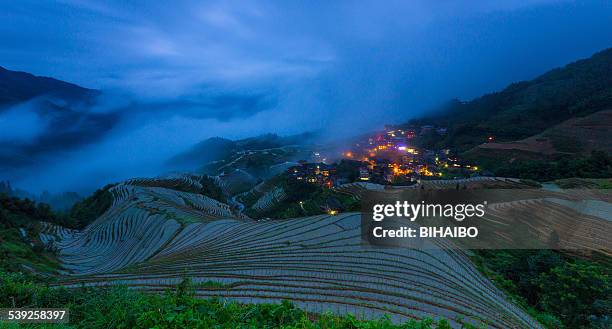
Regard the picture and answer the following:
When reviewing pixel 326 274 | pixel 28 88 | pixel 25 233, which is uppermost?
pixel 28 88

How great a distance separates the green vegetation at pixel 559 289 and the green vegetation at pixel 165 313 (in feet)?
21.0

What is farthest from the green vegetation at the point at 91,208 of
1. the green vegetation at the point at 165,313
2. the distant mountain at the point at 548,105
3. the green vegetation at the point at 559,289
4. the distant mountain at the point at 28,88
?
the distant mountain at the point at 28,88

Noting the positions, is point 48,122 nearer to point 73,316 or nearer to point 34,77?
point 34,77

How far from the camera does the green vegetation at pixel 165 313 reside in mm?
3123

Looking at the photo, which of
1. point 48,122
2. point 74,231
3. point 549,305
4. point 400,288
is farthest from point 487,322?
point 48,122

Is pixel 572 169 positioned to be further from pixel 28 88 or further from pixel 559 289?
pixel 28 88

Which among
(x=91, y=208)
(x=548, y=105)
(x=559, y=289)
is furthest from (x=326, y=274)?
(x=548, y=105)

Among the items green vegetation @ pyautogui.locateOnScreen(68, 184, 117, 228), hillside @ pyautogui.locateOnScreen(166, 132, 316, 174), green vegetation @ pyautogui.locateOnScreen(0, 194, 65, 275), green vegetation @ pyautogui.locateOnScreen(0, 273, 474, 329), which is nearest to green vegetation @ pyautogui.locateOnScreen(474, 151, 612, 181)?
green vegetation @ pyautogui.locateOnScreen(0, 273, 474, 329)

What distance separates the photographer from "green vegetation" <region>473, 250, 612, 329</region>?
6.85 metres

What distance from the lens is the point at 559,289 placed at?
755 cm

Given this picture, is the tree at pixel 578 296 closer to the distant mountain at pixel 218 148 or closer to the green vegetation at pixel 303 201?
the green vegetation at pixel 303 201

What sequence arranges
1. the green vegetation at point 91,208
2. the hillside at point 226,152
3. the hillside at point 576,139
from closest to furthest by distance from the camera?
the green vegetation at point 91,208, the hillside at point 576,139, the hillside at point 226,152

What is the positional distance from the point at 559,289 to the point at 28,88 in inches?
8114

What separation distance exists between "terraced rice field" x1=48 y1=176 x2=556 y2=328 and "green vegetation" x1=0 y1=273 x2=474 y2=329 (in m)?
1.50
